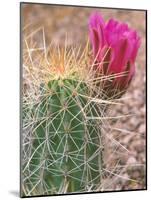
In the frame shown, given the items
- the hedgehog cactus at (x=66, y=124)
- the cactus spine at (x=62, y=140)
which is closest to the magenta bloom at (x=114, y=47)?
the hedgehog cactus at (x=66, y=124)

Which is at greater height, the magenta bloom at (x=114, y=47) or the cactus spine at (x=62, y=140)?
the magenta bloom at (x=114, y=47)

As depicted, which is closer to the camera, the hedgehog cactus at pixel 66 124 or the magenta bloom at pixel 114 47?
the hedgehog cactus at pixel 66 124

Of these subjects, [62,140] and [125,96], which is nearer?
[62,140]

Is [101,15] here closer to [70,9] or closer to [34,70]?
[70,9]

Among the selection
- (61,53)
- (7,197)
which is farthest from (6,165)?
(61,53)

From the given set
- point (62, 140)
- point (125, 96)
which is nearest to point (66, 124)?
point (62, 140)

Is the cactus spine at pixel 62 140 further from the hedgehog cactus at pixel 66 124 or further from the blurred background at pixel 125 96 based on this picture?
the blurred background at pixel 125 96

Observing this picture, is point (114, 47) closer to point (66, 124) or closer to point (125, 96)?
point (125, 96)
